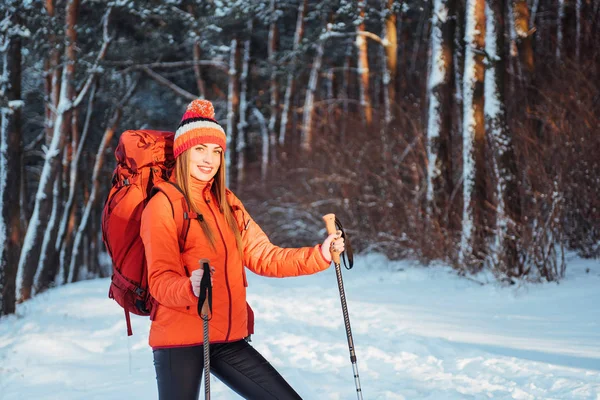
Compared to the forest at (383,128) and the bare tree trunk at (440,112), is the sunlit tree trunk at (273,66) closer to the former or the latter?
the forest at (383,128)

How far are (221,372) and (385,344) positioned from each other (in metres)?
4.41

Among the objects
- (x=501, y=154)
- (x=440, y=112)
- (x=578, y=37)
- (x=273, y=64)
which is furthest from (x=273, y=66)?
(x=501, y=154)

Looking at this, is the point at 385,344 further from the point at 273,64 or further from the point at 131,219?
the point at 273,64

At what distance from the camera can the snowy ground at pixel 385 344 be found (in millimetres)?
5711

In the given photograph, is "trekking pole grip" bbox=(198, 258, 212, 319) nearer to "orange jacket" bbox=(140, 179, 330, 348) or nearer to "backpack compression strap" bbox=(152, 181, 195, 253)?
"orange jacket" bbox=(140, 179, 330, 348)

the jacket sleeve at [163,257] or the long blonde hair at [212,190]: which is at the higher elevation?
the long blonde hair at [212,190]

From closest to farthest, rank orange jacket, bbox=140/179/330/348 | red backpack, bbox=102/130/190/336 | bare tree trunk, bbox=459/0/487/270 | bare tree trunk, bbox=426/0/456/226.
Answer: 1. orange jacket, bbox=140/179/330/348
2. red backpack, bbox=102/130/190/336
3. bare tree trunk, bbox=459/0/487/270
4. bare tree trunk, bbox=426/0/456/226

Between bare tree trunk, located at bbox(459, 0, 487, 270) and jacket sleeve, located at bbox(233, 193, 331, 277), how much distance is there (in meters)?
8.26

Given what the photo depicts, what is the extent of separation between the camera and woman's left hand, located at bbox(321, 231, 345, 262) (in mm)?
3244

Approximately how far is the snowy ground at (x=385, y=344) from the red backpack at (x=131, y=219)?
2594mm

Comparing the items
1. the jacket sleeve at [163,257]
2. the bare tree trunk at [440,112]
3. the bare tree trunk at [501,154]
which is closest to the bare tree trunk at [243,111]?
the bare tree trunk at [440,112]

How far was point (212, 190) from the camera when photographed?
11.1 feet

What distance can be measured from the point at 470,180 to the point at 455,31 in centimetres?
A: 383

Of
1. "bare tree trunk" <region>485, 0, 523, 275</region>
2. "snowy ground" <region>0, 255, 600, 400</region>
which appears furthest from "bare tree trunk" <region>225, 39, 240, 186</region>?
"bare tree trunk" <region>485, 0, 523, 275</region>
